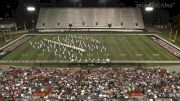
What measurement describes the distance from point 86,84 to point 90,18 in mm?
70322

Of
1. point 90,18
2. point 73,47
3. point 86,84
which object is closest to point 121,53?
point 73,47

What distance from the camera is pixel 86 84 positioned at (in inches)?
1582

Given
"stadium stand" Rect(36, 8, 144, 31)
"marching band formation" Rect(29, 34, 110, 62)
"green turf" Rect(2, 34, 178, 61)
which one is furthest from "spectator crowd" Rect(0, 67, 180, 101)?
"stadium stand" Rect(36, 8, 144, 31)

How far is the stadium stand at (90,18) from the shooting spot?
342ft

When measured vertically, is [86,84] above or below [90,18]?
below

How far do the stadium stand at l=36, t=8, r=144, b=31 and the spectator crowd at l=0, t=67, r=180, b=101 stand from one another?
57.2m

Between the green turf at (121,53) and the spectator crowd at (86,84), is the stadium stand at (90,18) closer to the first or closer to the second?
the green turf at (121,53)

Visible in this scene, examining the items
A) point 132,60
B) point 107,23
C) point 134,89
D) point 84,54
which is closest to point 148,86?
point 134,89

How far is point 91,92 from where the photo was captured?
37.2 m

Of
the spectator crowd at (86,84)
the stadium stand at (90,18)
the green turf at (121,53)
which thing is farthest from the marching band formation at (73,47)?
the stadium stand at (90,18)

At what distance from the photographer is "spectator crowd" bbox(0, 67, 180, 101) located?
36125mm

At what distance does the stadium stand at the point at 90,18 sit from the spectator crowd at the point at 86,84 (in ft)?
188

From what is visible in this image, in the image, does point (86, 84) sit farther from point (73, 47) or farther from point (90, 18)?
point (90, 18)

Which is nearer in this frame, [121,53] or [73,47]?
[121,53]
